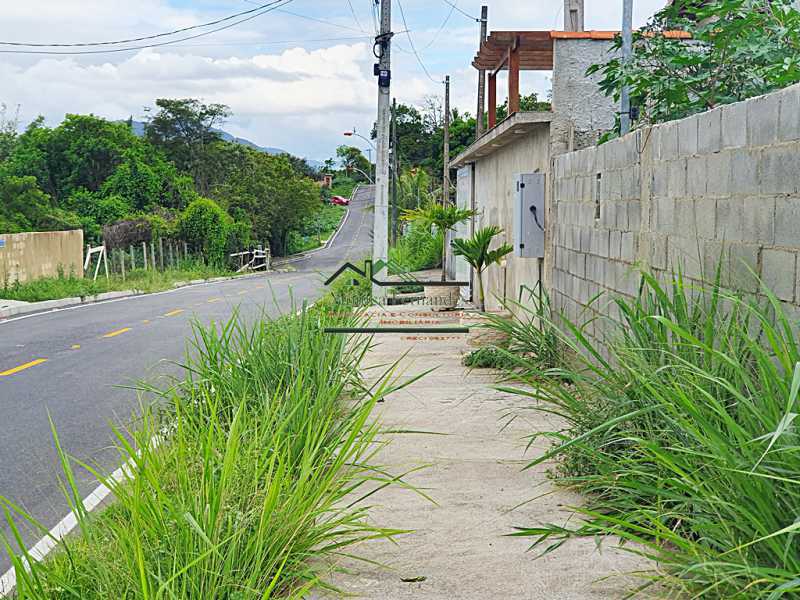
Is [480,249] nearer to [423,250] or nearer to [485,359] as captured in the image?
[485,359]

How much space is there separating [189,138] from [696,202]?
72.5m

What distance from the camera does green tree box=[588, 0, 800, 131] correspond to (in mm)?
8703

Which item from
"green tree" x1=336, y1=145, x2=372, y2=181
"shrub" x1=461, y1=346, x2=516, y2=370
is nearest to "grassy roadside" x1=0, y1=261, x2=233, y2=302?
"shrub" x1=461, y1=346, x2=516, y2=370

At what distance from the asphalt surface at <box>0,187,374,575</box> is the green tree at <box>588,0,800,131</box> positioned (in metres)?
3.74

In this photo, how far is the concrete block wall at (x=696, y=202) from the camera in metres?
4.79

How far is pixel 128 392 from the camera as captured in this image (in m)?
11.5

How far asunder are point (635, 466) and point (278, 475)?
5.34ft

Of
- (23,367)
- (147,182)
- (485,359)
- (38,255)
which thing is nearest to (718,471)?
(485,359)

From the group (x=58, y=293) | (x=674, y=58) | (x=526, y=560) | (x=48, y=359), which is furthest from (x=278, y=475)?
(x=58, y=293)

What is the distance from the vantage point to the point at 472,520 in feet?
16.0

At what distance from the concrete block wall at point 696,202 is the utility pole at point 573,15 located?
35.3 feet

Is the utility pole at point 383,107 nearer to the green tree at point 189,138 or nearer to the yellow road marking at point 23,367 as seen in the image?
the yellow road marking at point 23,367

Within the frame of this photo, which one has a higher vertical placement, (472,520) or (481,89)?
(481,89)

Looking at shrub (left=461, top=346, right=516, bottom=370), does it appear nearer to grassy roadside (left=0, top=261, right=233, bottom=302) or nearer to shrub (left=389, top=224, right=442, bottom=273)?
grassy roadside (left=0, top=261, right=233, bottom=302)
